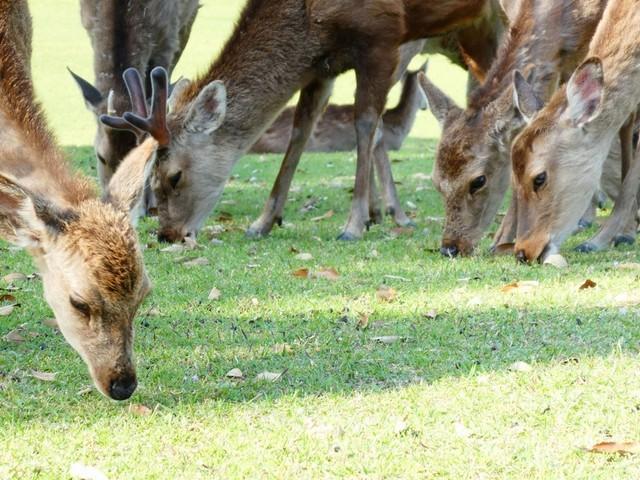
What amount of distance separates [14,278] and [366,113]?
130 inches

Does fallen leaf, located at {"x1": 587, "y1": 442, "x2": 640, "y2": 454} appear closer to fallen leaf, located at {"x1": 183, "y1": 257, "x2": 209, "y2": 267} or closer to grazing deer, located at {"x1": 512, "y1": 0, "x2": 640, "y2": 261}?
grazing deer, located at {"x1": 512, "y1": 0, "x2": 640, "y2": 261}

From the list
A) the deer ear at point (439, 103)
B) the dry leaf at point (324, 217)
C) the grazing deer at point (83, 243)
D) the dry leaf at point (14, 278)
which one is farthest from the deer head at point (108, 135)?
the grazing deer at point (83, 243)

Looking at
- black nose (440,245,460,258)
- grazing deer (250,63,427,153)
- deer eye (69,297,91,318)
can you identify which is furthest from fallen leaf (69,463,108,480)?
grazing deer (250,63,427,153)

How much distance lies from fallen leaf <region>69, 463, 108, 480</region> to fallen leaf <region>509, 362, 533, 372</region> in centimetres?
184

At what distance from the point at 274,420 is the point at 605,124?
425 centimetres

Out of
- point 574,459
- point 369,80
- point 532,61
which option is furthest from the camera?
point 369,80

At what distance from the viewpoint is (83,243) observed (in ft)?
15.0

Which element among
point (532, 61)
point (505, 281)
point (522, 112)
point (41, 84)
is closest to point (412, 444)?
point (505, 281)

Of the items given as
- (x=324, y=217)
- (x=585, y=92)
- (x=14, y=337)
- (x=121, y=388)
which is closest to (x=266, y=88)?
(x=324, y=217)

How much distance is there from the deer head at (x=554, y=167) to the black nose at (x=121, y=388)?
11.8 feet

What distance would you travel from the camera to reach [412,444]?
400 centimetres

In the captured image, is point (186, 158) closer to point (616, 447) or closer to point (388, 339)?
point (388, 339)

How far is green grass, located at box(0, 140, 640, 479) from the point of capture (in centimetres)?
391

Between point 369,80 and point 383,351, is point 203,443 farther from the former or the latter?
point 369,80
